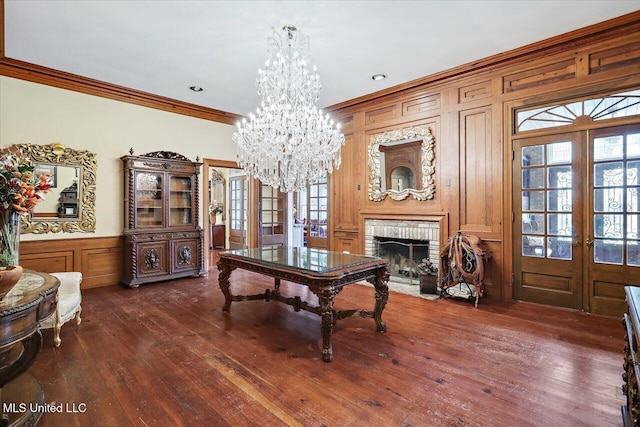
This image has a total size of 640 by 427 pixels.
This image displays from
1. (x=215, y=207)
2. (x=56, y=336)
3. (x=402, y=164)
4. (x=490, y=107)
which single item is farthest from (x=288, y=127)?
(x=215, y=207)

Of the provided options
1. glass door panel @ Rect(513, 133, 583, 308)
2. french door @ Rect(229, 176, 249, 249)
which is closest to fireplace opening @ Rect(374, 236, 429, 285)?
glass door panel @ Rect(513, 133, 583, 308)

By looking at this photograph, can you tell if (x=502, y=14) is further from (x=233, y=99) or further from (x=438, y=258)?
(x=233, y=99)

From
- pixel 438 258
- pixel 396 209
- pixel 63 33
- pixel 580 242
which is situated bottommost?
pixel 438 258

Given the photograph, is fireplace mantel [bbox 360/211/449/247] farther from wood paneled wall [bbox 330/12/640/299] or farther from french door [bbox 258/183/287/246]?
french door [bbox 258/183/287/246]

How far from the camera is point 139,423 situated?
1.79 m

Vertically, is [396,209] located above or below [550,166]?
below

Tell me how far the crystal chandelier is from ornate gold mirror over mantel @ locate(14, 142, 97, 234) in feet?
8.66

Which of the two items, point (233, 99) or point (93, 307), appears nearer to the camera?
point (93, 307)

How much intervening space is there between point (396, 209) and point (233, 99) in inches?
135

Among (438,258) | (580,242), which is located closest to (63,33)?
(438,258)

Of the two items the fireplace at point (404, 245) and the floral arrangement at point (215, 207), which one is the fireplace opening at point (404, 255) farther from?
the floral arrangement at point (215, 207)

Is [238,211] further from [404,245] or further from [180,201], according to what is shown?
[404,245]

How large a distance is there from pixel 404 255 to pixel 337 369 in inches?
127

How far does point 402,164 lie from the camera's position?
5.17m
